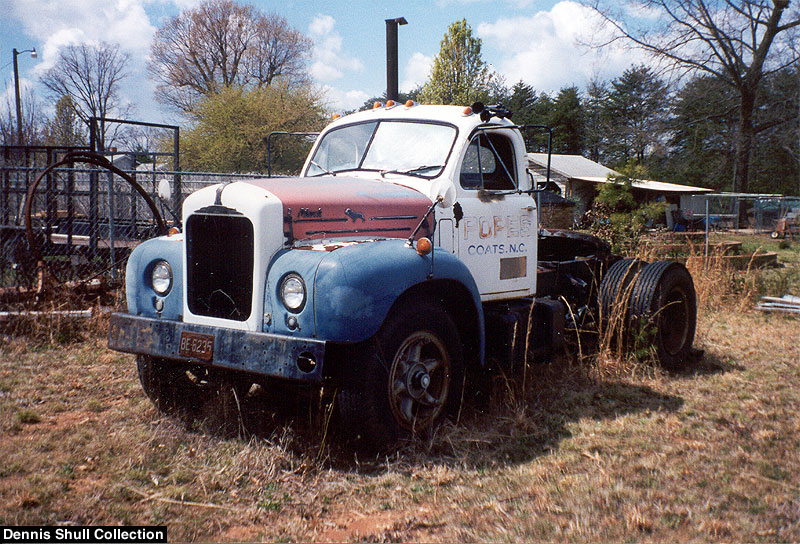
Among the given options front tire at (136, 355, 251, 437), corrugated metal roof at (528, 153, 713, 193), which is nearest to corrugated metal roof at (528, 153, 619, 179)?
corrugated metal roof at (528, 153, 713, 193)

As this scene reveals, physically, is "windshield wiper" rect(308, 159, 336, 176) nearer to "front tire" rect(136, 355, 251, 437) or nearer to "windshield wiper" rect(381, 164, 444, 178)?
"windshield wiper" rect(381, 164, 444, 178)

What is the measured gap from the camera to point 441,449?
430 cm

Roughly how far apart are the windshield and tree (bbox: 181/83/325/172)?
2934 cm

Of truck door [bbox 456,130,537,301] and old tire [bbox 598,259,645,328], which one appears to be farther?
old tire [bbox 598,259,645,328]

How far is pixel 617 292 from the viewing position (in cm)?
631

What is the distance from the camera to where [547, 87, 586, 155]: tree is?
2235 inches

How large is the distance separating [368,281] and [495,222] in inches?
73.4

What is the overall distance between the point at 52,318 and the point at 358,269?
15.5 ft

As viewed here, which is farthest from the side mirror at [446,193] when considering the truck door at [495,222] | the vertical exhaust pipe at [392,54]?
the vertical exhaust pipe at [392,54]

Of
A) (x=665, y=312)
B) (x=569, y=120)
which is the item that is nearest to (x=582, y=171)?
(x=569, y=120)

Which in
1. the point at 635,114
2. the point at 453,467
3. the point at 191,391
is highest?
the point at 635,114

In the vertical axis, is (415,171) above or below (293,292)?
above

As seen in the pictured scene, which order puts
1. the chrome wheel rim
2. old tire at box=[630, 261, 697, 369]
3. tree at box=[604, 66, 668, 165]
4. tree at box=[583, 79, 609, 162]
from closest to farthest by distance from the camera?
the chrome wheel rim, old tire at box=[630, 261, 697, 369], tree at box=[604, 66, 668, 165], tree at box=[583, 79, 609, 162]

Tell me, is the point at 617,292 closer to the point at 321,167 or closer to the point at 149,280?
the point at 321,167
